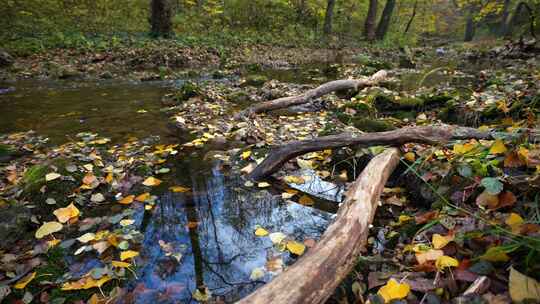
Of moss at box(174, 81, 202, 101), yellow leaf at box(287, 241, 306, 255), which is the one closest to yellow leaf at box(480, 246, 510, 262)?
yellow leaf at box(287, 241, 306, 255)

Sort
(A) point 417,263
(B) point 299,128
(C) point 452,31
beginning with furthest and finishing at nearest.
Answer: (C) point 452,31, (B) point 299,128, (A) point 417,263

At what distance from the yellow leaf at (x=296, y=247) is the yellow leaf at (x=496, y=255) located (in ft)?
3.12

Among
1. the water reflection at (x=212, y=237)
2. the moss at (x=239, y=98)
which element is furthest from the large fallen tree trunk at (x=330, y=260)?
the moss at (x=239, y=98)

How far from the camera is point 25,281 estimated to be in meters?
1.76

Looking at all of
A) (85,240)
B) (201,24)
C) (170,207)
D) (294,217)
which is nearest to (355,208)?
(294,217)

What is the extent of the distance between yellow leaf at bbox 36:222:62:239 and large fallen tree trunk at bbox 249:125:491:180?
1.48 meters

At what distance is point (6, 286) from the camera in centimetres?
170

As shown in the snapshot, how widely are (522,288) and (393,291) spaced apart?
0.45 meters

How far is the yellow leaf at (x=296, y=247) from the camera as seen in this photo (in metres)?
1.95

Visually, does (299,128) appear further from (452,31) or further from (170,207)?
(452,31)

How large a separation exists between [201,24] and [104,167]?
13873mm

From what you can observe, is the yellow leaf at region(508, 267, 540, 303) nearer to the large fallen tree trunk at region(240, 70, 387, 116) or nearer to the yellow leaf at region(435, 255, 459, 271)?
the yellow leaf at region(435, 255, 459, 271)

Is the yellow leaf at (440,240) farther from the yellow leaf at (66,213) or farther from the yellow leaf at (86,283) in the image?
the yellow leaf at (66,213)

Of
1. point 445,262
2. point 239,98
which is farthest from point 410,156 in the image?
point 239,98
